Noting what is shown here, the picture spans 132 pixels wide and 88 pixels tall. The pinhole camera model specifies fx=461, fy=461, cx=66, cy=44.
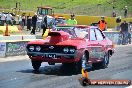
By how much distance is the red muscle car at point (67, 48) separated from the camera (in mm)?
13742

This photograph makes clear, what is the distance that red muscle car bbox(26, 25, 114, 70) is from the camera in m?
13.7

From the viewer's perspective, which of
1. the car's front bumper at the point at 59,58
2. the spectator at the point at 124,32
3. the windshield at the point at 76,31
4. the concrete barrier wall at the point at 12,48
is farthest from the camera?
the spectator at the point at 124,32

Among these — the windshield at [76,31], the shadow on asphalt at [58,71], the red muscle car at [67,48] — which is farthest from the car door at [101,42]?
the windshield at [76,31]

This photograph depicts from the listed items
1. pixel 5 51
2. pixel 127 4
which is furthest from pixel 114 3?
pixel 5 51

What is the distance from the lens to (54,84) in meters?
11.5

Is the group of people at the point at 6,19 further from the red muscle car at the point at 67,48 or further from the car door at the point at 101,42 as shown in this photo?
the red muscle car at the point at 67,48

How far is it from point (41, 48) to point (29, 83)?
2703 millimetres

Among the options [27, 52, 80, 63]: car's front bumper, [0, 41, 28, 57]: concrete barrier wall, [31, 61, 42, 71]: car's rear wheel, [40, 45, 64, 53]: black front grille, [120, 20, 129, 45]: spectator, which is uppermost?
[40, 45, 64, 53]: black front grille

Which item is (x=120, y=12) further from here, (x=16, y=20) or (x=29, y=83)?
(x=29, y=83)

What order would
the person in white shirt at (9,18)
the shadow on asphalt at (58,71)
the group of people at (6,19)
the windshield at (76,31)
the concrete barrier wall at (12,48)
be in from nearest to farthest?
the shadow on asphalt at (58,71)
the windshield at (76,31)
the concrete barrier wall at (12,48)
the group of people at (6,19)
the person in white shirt at (9,18)

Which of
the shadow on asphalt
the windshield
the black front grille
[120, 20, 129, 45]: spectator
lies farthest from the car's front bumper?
[120, 20, 129, 45]: spectator

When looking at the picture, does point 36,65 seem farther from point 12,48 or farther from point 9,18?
point 9,18

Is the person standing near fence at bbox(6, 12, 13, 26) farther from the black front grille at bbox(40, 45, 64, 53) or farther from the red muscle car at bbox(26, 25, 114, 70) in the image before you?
the black front grille at bbox(40, 45, 64, 53)

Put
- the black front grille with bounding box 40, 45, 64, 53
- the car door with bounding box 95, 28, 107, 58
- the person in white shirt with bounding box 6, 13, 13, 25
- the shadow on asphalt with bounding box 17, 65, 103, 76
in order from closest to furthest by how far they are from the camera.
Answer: the black front grille with bounding box 40, 45, 64, 53
the shadow on asphalt with bounding box 17, 65, 103, 76
the car door with bounding box 95, 28, 107, 58
the person in white shirt with bounding box 6, 13, 13, 25
